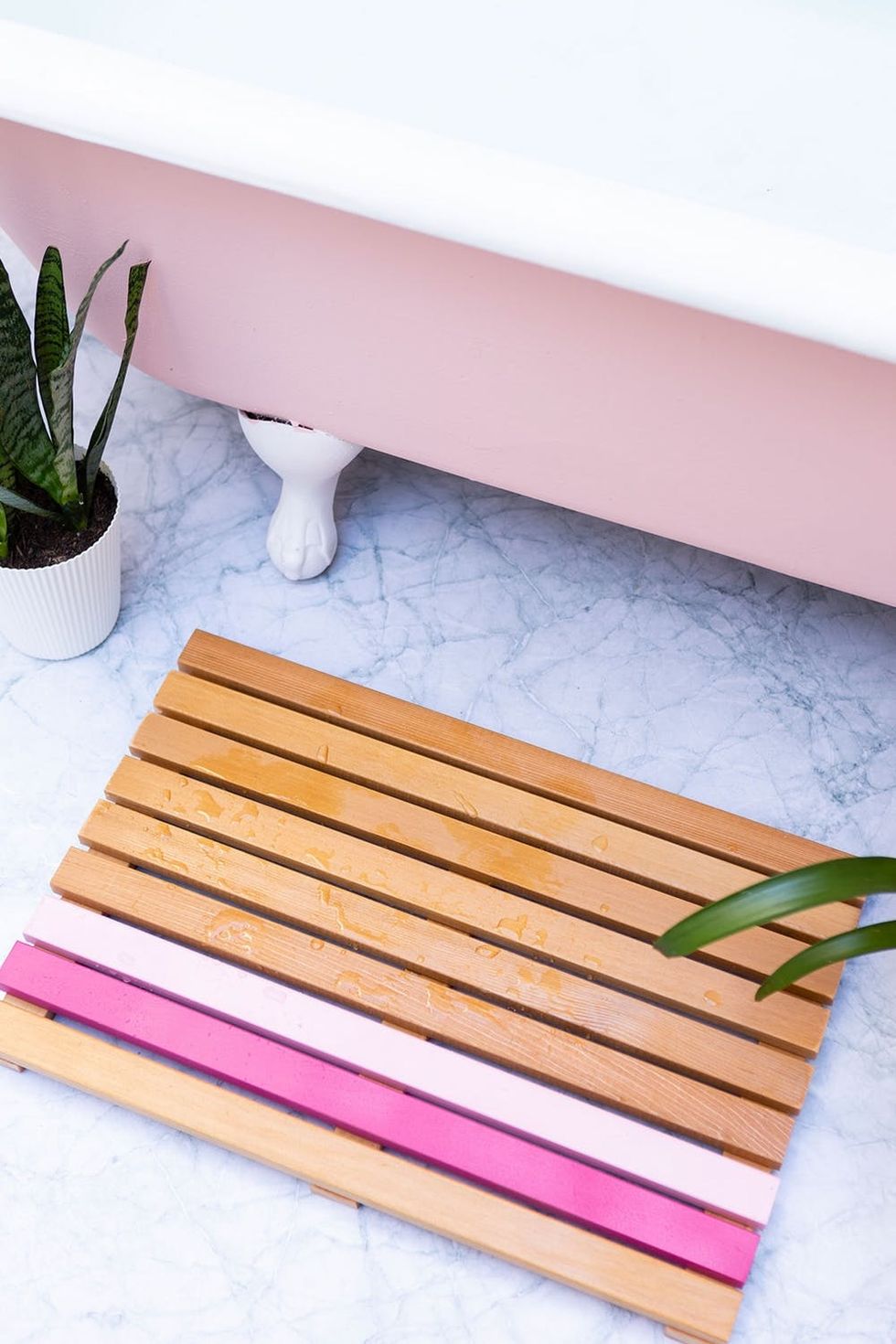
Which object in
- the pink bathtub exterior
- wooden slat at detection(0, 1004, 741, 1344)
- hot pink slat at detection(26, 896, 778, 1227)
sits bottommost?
wooden slat at detection(0, 1004, 741, 1344)

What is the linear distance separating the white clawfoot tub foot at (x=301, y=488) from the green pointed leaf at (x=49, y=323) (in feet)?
0.74

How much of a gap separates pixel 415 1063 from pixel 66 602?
2.08 feet

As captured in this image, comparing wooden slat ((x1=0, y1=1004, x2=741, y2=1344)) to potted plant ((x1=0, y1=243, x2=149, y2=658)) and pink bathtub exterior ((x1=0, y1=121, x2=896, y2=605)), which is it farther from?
pink bathtub exterior ((x1=0, y1=121, x2=896, y2=605))

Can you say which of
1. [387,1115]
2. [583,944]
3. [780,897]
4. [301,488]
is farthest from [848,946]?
[301,488]

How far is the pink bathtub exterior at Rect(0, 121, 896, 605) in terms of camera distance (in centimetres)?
109

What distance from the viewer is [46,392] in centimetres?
130

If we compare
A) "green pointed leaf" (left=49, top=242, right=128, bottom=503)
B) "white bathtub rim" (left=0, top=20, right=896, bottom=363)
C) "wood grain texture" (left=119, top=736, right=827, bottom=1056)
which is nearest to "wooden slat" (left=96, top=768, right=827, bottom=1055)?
"wood grain texture" (left=119, top=736, right=827, bottom=1056)

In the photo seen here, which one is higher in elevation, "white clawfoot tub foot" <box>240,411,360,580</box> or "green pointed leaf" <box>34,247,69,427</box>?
"white clawfoot tub foot" <box>240,411,360,580</box>

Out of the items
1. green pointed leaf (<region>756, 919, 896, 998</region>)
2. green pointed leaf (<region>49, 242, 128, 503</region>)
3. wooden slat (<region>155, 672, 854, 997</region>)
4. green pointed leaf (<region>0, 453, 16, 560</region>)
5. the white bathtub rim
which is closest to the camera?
the white bathtub rim

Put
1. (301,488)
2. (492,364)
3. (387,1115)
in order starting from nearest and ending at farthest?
→ (492,364) < (387,1115) < (301,488)

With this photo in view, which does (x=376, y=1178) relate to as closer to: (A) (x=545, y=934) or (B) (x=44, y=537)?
(A) (x=545, y=934)

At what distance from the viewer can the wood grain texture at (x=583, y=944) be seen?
137cm

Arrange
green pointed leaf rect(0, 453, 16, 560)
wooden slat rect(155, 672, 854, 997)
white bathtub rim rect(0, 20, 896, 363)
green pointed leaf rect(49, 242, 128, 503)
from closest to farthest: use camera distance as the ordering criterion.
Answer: white bathtub rim rect(0, 20, 896, 363)
green pointed leaf rect(49, 242, 128, 503)
green pointed leaf rect(0, 453, 16, 560)
wooden slat rect(155, 672, 854, 997)

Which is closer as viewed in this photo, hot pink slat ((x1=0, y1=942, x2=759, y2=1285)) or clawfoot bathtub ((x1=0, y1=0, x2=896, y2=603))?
clawfoot bathtub ((x1=0, y1=0, x2=896, y2=603))
